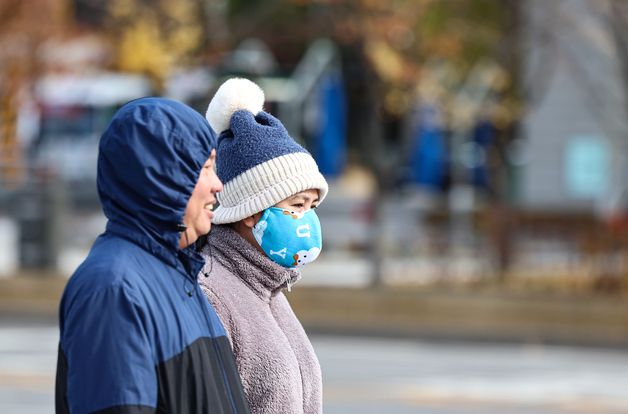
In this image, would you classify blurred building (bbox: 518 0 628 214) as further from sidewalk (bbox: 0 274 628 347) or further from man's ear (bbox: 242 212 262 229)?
man's ear (bbox: 242 212 262 229)

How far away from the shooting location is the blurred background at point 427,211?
1595cm

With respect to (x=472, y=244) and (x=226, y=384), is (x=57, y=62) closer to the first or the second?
(x=472, y=244)

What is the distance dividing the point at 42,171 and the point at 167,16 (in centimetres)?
612

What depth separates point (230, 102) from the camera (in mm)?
4242

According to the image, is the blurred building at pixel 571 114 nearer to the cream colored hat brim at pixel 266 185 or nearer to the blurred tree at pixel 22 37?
the blurred tree at pixel 22 37

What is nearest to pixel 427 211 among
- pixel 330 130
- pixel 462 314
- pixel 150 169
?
pixel 462 314

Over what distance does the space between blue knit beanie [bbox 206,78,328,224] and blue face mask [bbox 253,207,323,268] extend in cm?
4

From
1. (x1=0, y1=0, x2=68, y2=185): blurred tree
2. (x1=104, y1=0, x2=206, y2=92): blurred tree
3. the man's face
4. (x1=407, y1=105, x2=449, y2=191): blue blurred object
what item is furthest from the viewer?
(x1=0, y1=0, x2=68, y2=185): blurred tree

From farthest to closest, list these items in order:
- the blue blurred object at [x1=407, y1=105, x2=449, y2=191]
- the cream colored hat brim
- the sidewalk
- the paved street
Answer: the blue blurred object at [x1=407, y1=105, x2=449, y2=191]
the sidewalk
the paved street
the cream colored hat brim

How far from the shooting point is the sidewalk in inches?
723

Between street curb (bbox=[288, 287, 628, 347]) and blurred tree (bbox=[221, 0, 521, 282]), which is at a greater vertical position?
blurred tree (bbox=[221, 0, 521, 282])

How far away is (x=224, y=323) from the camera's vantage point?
4.03m

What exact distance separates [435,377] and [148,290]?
12140 mm

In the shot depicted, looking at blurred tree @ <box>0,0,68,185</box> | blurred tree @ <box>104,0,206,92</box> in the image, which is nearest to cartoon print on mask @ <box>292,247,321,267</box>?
blurred tree @ <box>104,0,206,92</box>
